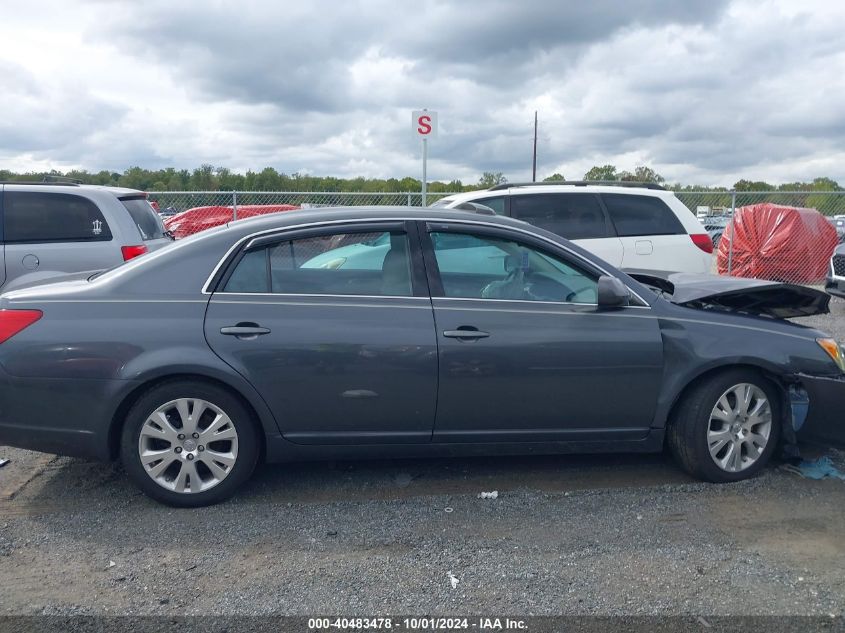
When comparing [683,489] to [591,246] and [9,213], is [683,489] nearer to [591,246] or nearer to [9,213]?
[591,246]

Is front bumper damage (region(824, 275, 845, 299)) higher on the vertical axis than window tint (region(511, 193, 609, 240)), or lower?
lower

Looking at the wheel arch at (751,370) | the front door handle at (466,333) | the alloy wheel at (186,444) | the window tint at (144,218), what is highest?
the window tint at (144,218)

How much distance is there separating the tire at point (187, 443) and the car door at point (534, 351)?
1108 mm

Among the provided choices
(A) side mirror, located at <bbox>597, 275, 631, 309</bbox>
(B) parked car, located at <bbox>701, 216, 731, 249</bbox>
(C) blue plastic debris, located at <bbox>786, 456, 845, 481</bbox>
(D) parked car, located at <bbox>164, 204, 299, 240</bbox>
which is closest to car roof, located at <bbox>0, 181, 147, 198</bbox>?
(A) side mirror, located at <bbox>597, 275, 631, 309</bbox>

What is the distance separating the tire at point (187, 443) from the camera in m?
4.05

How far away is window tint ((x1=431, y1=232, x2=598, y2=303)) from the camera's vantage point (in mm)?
4375

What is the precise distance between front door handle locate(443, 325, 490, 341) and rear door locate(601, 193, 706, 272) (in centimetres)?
478

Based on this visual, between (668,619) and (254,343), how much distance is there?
237 centimetres

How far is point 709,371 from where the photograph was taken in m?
4.39

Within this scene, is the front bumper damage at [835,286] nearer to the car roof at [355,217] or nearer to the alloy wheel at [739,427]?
the alloy wheel at [739,427]

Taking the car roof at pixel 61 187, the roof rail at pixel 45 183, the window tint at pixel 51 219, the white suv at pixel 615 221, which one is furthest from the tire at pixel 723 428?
the roof rail at pixel 45 183

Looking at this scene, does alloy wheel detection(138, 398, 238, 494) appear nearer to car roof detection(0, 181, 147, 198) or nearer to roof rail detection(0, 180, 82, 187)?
car roof detection(0, 181, 147, 198)

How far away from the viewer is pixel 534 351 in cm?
421

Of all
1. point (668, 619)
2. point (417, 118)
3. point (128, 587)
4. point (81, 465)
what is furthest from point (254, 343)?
point (417, 118)
